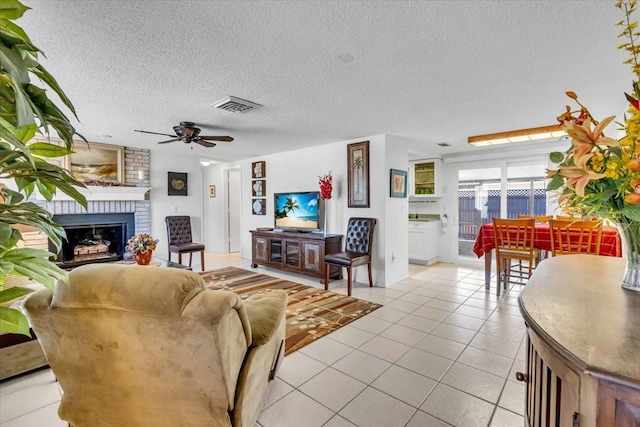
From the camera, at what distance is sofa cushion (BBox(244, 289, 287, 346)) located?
1580mm

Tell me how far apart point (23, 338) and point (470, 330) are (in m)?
3.70

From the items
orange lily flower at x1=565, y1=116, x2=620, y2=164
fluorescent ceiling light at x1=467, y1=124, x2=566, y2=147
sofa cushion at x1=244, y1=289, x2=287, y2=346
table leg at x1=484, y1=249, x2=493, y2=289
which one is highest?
fluorescent ceiling light at x1=467, y1=124, x2=566, y2=147

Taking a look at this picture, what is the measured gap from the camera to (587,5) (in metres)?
1.56

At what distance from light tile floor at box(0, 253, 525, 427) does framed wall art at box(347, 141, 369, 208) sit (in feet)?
5.97

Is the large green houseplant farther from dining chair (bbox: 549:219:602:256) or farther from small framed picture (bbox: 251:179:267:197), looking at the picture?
small framed picture (bbox: 251:179:267:197)

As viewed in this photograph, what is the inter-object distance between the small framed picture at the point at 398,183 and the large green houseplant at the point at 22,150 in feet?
13.3

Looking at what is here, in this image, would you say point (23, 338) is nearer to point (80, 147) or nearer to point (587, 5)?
point (80, 147)

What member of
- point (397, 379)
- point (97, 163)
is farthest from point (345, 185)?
point (97, 163)

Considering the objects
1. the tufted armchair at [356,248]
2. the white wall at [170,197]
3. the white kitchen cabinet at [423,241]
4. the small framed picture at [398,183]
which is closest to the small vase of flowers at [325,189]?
the tufted armchair at [356,248]

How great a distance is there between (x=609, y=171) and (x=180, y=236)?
603 cm

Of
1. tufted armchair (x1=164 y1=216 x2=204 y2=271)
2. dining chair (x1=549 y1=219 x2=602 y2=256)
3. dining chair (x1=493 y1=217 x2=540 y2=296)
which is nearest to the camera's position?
dining chair (x1=549 y1=219 x2=602 y2=256)

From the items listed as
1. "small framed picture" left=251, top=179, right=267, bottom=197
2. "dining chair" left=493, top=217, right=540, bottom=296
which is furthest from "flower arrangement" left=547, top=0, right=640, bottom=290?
"small framed picture" left=251, top=179, right=267, bottom=197

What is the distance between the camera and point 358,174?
4.68 meters

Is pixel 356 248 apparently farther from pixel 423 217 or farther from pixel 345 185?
pixel 423 217
